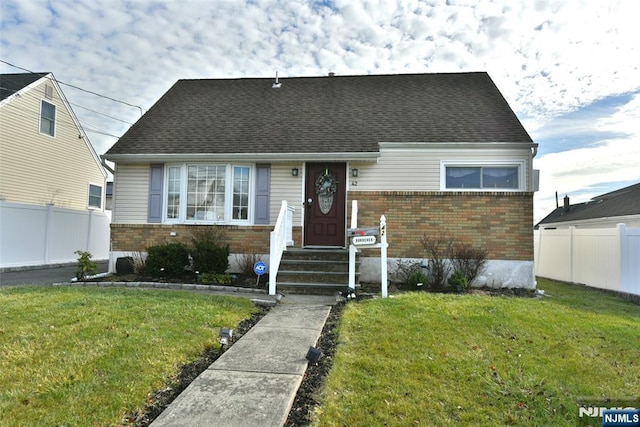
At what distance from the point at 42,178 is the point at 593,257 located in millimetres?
19317

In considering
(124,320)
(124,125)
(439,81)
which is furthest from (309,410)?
(124,125)

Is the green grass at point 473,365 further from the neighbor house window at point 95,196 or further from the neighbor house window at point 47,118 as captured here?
the neighbor house window at point 95,196

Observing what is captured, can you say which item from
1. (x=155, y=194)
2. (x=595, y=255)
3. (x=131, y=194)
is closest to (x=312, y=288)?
(x=155, y=194)

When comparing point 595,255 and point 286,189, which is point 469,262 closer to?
point 595,255

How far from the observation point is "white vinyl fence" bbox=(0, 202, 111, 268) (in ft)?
38.3

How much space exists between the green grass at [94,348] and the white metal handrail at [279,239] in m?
0.99

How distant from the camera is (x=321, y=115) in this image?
10.9 m

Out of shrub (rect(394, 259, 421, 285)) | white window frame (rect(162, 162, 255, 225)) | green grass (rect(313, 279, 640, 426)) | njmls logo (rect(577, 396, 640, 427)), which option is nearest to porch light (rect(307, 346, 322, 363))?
green grass (rect(313, 279, 640, 426))

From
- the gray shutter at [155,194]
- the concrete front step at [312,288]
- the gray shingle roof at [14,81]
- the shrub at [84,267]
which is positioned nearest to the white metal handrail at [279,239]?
the concrete front step at [312,288]

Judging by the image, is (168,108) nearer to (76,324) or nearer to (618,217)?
A: (76,324)

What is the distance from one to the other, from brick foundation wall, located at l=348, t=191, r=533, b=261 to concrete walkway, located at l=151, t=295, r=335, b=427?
4.50 meters

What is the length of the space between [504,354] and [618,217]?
694 inches

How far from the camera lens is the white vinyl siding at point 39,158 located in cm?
1388

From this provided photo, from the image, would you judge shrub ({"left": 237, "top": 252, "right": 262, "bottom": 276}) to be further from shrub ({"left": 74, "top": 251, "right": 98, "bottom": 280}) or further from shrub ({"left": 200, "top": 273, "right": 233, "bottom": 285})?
shrub ({"left": 74, "top": 251, "right": 98, "bottom": 280})
